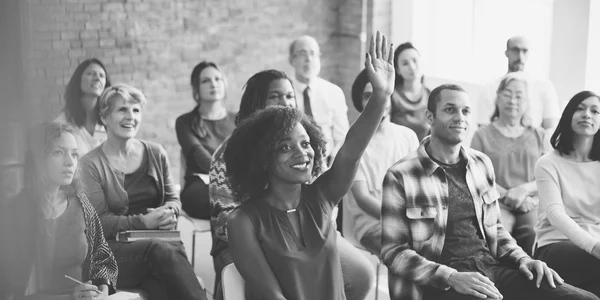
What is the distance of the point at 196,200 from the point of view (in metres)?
3.80

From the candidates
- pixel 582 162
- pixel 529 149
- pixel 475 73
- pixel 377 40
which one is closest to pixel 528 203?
pixel 529 149

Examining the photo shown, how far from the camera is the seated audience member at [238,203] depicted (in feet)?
8.64

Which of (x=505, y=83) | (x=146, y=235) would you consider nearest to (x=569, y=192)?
(x=505, y=83)

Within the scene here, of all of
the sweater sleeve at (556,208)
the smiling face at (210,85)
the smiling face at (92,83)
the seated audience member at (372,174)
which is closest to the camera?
the sweater sleeve at (556,208)

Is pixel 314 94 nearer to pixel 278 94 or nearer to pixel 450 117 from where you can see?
pixel 278 94

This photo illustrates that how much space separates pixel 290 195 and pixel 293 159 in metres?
0.11

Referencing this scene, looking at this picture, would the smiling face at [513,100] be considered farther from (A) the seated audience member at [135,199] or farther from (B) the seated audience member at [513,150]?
(A) the seated audience member at [135,199]

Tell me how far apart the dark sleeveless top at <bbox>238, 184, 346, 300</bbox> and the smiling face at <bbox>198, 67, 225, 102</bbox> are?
2.10 metres

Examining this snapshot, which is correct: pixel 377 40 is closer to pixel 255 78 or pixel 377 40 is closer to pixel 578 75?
pixel 255 78

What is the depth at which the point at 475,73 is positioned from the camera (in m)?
6.51

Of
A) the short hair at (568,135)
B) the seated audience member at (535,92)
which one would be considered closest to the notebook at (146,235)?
the short hair at (568,135)

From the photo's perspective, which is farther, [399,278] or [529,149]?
[529,149]

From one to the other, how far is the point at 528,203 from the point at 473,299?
148 cm

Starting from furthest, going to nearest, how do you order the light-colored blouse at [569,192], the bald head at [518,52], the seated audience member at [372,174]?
the bald head at [518,52] < the seated audience member at [372,174] < the light-colored blouse at [569,192]
